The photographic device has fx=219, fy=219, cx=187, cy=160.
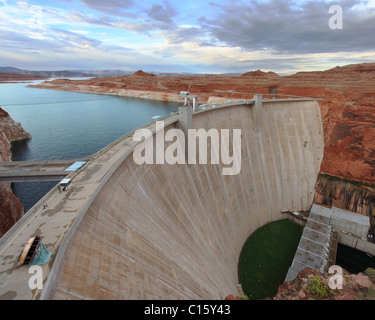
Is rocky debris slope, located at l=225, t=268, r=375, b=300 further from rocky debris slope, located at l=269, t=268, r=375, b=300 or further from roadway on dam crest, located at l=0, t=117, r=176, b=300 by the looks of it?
roadway on dam crest, located at l=0, t=117, r=176, b=300

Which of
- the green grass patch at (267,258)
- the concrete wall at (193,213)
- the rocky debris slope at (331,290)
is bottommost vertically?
the green grass patch at (267,258)

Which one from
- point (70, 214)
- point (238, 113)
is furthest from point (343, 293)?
point (238, 113)

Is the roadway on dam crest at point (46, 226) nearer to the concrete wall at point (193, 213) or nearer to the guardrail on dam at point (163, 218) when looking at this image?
the guardrail on dam at point (163, 218)

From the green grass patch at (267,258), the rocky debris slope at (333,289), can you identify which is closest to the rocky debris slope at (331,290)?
the rocky debris slope at (333,289)

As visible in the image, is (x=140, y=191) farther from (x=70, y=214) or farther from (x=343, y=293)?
(x=343, y=293)

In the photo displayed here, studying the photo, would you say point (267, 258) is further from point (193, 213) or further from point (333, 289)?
point (193, 213)

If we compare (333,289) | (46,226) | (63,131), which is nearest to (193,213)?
(333,289)

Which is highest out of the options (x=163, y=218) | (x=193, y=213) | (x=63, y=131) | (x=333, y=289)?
(x=63, y=131)

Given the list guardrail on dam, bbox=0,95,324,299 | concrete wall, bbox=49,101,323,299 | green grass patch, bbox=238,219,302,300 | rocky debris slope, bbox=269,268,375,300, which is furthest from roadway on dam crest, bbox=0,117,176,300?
green grass patch, bbox=238,219,302,300
